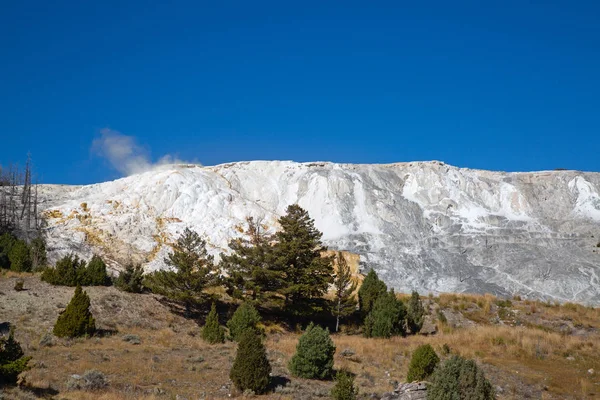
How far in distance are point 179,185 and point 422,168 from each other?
32496 millimetres

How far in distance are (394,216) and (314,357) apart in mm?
42280

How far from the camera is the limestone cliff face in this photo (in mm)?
45094

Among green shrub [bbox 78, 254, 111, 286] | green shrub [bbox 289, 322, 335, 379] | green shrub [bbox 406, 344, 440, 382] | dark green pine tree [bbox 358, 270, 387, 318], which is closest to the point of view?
green shrub [bbox 406, 344, 440, 382]

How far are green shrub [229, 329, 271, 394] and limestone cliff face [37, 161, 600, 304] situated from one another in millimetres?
28908

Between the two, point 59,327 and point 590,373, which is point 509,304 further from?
point 59,327

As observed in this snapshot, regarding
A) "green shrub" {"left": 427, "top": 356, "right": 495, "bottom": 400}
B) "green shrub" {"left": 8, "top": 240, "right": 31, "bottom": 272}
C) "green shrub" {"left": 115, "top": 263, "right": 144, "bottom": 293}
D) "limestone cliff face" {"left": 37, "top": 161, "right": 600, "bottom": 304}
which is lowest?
"green shrub" {"left": 427, "top": 356, "right": 495, "bottom": 400}

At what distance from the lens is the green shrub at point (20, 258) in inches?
1202

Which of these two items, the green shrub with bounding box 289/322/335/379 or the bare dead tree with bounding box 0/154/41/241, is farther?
the bare dead tree with bounding box 0/154/41/241

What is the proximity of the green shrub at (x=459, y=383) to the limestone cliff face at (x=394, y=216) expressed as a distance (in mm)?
34251

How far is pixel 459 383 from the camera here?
9.77m

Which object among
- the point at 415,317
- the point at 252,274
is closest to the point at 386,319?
the point at 415,317

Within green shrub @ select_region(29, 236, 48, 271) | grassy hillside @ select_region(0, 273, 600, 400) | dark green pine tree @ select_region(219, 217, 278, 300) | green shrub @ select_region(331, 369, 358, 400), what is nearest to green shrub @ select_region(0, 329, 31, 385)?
grassy hillside @ select_region(0, 273, 600, 400)

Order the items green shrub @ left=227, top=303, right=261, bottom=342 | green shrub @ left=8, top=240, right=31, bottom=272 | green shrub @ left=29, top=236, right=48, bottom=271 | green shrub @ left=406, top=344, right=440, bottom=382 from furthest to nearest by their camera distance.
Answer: green shrub @ left=29, top=236, right=48, bottom=271
green shrub @ left=8, top=240, right=31, bottom=272
green shrub @ left=227, top=303, right=261, bottom=342
green shrub @ left=406, top=344, right=440, bottom=382

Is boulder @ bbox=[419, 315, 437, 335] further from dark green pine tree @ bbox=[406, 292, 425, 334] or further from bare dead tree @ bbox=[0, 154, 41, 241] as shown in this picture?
bare dead tree @ bbox=[0, 154, 41, 241]
